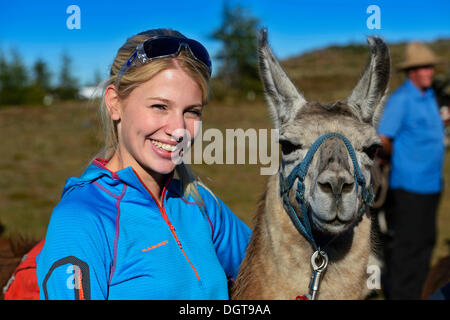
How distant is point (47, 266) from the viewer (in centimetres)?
145

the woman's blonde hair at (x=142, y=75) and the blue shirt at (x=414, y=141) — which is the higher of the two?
the woman's blonde hair at (x=142, y=75)

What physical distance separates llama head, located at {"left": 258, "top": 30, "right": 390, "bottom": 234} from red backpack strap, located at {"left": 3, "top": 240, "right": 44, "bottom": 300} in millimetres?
1329

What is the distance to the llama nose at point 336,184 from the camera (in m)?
A: 1.94

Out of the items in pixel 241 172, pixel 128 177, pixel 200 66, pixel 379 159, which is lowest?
pixel 241 172

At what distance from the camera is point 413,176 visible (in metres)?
4.88

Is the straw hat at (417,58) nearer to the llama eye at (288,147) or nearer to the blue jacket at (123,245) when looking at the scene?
the llama eye at (288,147)

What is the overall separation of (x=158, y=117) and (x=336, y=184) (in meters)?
0.83

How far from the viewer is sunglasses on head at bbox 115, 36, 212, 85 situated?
1823 millimetres

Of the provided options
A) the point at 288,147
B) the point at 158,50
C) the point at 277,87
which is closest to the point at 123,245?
the point at 158,50

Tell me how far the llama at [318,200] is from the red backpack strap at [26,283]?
0.98m

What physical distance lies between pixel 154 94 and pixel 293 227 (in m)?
1.03

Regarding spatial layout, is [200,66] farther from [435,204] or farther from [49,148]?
[49,148]

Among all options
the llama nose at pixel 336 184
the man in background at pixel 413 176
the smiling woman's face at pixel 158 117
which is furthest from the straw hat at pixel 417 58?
the smiling woman's face at pixel 158 117
